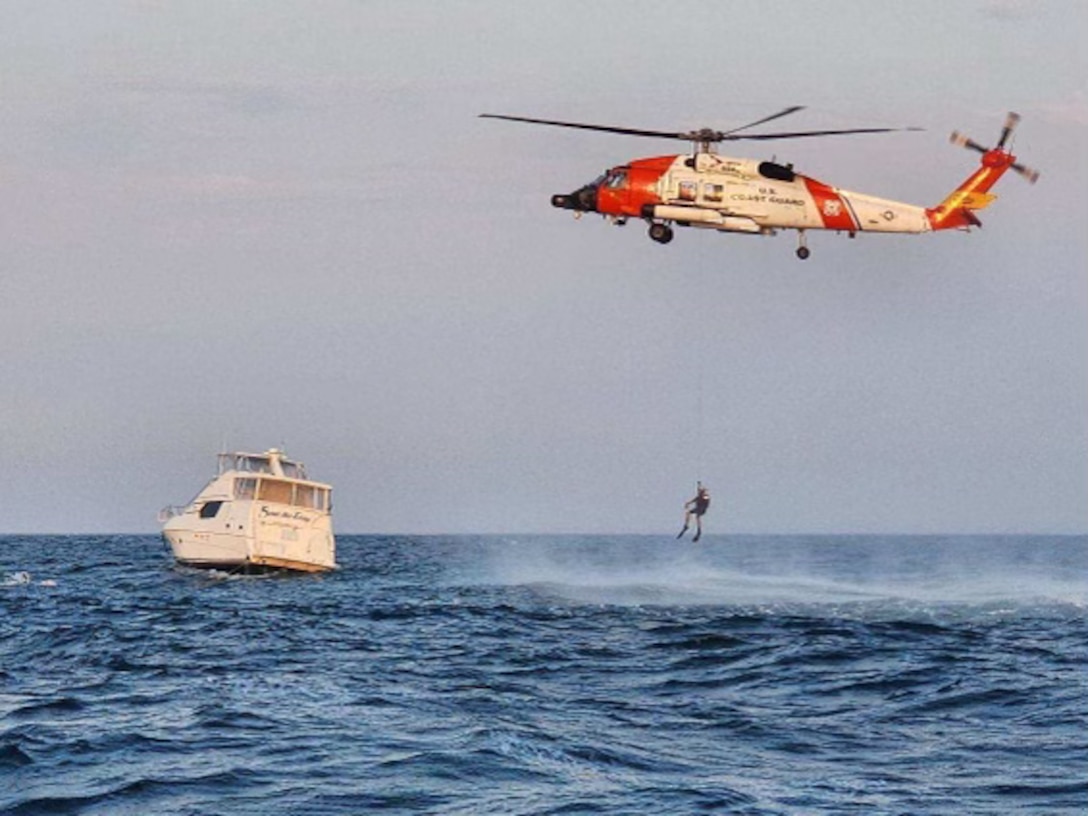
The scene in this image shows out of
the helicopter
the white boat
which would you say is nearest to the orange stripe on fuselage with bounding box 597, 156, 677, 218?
the helicopter

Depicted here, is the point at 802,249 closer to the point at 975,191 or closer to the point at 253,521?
the point at 975,191

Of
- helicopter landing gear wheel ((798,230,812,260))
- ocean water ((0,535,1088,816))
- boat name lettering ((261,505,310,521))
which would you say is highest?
helicopter landing gear wheel ((798,230,812,260))

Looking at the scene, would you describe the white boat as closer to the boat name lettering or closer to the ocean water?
the boat name lettering

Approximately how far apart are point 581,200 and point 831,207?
637 cm

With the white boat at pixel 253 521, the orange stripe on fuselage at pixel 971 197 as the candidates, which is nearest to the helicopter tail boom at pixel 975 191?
the orange stripe on fuselage at pixel 971 197

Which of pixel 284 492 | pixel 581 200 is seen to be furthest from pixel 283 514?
pixel 581 200

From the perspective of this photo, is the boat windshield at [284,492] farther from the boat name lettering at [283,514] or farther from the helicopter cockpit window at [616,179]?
the helicopter cockpit window at [616,179]

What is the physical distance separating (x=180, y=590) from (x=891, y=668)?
127 ft

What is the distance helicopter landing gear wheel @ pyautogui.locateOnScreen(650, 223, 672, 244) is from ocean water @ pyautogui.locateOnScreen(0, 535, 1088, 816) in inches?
394

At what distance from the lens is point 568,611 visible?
179 feet

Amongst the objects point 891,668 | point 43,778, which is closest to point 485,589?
point 891,668

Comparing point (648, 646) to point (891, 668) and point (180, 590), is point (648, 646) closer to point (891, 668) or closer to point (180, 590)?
point (891, 668)

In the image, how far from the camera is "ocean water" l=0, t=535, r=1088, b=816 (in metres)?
22.3

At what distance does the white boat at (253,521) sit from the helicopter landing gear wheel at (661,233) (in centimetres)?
3056
